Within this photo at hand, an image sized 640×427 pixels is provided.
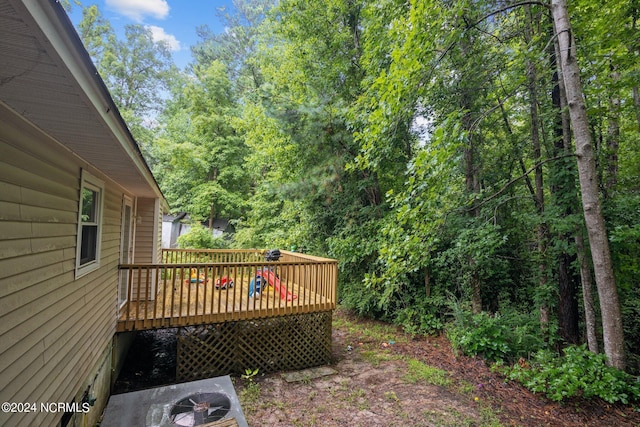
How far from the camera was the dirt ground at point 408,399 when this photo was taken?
3650mm

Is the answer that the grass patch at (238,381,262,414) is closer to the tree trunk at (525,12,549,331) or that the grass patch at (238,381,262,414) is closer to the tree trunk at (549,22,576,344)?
the tree trunk at (525,12,549,331)

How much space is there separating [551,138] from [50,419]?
321 inches

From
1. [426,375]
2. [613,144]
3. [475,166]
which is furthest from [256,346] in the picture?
[613,144]

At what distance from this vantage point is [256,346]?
526cm

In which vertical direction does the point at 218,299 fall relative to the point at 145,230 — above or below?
below

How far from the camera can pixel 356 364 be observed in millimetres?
5523

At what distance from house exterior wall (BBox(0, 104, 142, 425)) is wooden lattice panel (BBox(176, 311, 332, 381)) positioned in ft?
5.42

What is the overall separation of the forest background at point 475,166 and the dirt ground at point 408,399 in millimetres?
328

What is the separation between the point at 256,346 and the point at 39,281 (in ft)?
12.5

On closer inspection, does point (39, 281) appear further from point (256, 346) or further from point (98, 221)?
point (256, 346)

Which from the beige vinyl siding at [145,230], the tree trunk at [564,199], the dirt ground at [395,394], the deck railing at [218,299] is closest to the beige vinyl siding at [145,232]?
the beige vinyl siding at [145,230]

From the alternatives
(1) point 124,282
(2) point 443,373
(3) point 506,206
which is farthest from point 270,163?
(2) point 443,373

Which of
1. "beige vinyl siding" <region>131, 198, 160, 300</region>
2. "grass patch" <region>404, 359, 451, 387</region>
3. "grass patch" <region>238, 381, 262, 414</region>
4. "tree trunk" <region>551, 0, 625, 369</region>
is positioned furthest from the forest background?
"beige vinyl siding" <region>131, 198, 160, 300</region>

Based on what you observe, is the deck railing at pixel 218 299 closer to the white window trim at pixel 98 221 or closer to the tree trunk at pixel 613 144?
the white window trim at pixel 98 221
